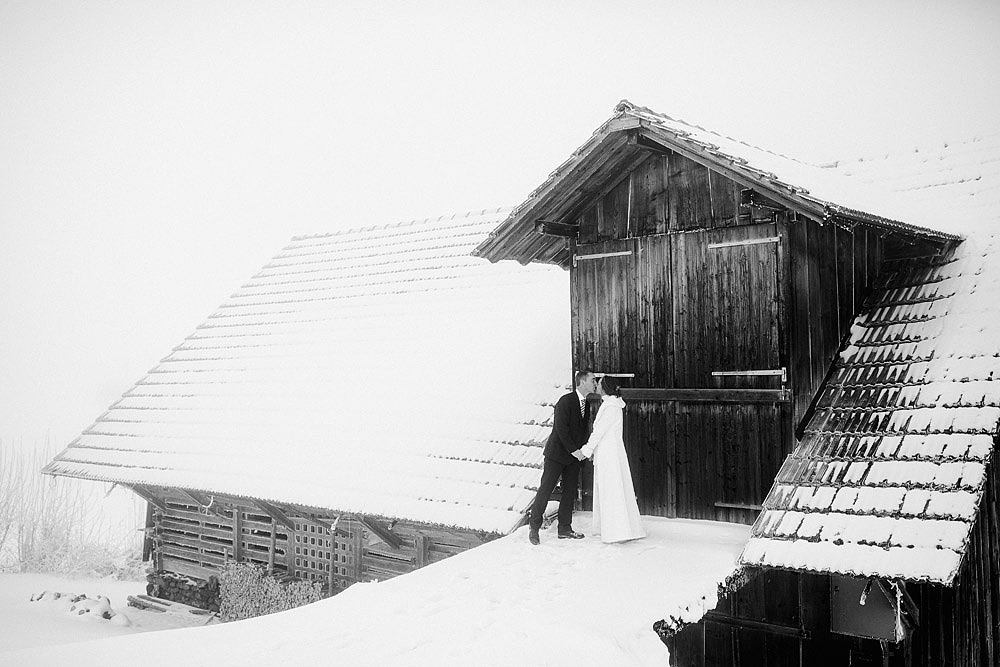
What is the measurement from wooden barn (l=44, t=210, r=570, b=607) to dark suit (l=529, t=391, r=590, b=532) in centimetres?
73

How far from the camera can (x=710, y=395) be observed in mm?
8188

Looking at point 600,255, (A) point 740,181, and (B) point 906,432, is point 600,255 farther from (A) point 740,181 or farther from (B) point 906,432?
(B) point 906,432

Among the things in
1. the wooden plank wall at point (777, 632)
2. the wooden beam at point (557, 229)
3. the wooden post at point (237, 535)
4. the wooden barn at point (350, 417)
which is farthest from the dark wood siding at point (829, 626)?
the wooden post at point (237, 535)

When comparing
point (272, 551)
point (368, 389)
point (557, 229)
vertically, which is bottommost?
point (272, 551)

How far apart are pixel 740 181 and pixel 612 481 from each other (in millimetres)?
3125

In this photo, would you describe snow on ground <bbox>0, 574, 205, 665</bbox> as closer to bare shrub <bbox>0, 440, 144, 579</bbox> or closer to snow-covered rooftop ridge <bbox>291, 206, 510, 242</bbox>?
bare shrub <bbox>0, 440, 144, 579</bbox>

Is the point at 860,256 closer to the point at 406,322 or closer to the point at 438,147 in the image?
the point at 406,322

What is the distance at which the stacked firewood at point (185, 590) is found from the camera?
1448 cm

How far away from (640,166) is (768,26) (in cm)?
10494

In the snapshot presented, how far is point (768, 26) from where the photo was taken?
10175 centimetres

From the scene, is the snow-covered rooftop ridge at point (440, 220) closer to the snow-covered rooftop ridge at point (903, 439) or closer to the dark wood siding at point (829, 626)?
the snow-covered rooftop ridge at point (903, 439)

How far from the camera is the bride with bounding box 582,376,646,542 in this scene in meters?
7.88

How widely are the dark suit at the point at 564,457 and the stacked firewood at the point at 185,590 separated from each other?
334 inches

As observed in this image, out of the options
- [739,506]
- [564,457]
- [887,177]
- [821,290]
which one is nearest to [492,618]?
[564,457]
